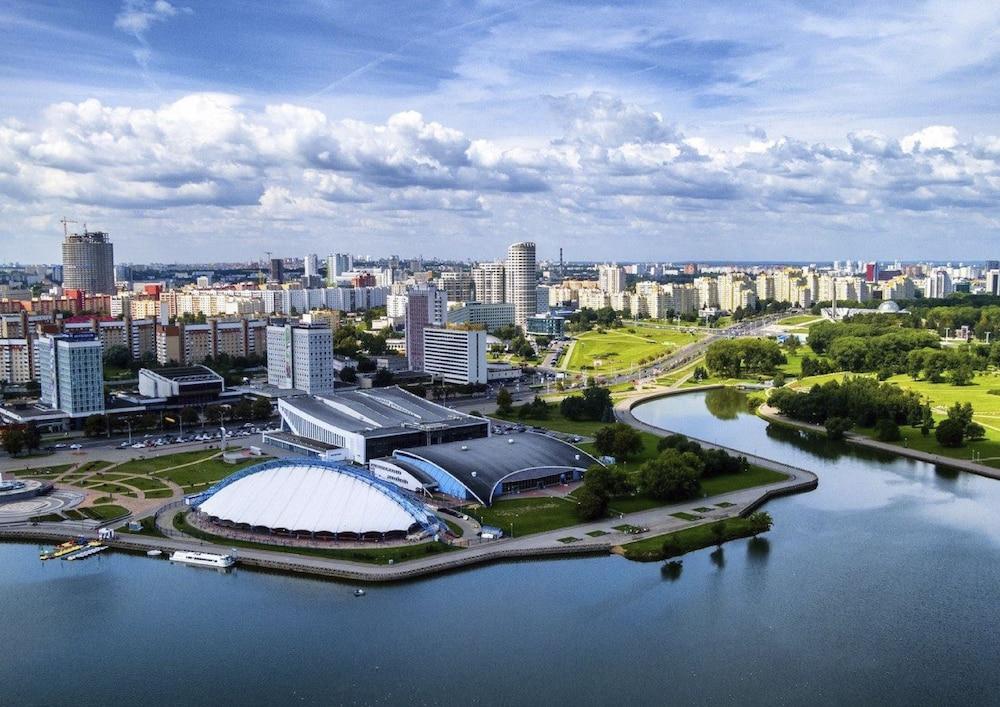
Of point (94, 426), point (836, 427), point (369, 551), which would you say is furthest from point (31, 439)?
point (836, 427)

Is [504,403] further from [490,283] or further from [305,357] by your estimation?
[490,283]

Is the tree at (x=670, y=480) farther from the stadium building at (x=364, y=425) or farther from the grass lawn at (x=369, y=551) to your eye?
the stadium building at (x=364, y=425)

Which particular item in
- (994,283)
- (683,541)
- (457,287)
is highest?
(457,287)

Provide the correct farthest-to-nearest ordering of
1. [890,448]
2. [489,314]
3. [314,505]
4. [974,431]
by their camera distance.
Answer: [489,314] < [890,448] < [974,431] < [314,505]

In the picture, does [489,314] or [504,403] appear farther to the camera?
[489,314]

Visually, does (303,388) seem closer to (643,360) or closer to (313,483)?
(313,483)

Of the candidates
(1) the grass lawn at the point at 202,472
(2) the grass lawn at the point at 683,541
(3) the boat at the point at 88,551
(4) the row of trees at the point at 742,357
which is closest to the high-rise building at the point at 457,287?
(4) the row of trees at the point at 742,357
